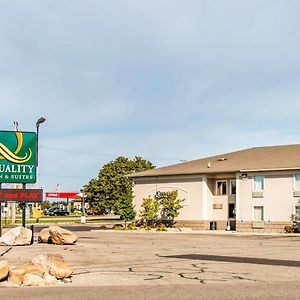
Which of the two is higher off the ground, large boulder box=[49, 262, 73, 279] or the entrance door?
the entrance door

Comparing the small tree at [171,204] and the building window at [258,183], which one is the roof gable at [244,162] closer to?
the building window at [258,183]

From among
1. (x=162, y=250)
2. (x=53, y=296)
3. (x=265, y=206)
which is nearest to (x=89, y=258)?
(x=162, y=250)

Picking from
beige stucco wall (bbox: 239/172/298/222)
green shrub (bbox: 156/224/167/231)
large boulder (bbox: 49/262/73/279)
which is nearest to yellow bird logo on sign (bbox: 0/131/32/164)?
large boulder (bbox: 49/262/73/279)

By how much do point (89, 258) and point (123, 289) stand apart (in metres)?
8.53

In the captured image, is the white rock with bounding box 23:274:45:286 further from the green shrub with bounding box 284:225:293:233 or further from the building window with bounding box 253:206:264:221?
the building window with bounding box 253:206:264:221

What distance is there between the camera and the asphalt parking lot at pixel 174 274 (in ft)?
42.0

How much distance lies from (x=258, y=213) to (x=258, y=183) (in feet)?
7.95

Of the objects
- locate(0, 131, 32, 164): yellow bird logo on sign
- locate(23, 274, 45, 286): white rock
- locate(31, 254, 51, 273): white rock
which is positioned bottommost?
locate(23, 274, 45, 286): white rock

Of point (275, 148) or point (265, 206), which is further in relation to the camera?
point (275, 148)

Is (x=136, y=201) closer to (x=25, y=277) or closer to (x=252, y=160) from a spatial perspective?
(x=252, y=160)

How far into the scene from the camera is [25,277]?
14.2 meters

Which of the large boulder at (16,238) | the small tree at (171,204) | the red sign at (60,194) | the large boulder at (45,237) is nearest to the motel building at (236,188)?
the small tree at (171,204)

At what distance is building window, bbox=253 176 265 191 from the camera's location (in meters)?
48.3

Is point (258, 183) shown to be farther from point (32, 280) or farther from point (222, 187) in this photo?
point (32, 280)
